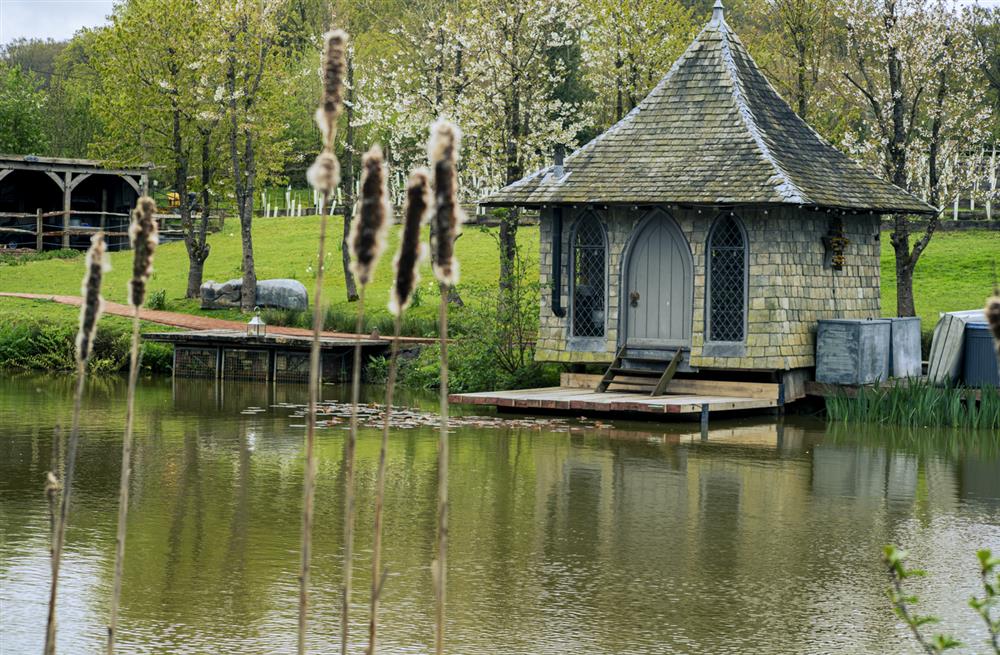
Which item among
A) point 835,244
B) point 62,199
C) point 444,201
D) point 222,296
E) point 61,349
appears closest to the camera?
point 444,201

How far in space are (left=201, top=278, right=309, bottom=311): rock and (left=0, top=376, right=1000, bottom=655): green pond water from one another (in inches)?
522

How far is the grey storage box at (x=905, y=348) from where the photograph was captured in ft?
81.6

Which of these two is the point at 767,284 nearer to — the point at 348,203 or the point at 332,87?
the point at 348,203

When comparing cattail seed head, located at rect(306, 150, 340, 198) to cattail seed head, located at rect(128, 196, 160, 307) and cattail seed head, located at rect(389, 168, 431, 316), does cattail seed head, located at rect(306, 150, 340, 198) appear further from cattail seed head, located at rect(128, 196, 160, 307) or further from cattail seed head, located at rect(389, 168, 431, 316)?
cattail seed head, located at rect(128, 196, 160, 307)

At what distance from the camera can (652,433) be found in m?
21.0

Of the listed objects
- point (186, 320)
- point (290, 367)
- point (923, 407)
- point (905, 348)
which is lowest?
point (923, 407)

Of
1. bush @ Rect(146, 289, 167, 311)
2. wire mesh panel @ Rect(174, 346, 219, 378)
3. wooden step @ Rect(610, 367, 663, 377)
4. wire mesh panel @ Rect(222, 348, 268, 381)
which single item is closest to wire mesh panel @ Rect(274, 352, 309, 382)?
wire mesh panel @ Rect(222, 348, 268, 381)

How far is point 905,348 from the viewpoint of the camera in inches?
995

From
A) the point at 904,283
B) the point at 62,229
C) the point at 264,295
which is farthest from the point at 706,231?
the point at 62,229

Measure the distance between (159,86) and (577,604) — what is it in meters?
31.7

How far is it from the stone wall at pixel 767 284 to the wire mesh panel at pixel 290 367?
5.91 m

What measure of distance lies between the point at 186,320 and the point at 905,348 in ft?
53.1

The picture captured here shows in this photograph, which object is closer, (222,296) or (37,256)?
(222,296)

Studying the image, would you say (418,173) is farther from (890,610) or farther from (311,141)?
(311,141)
